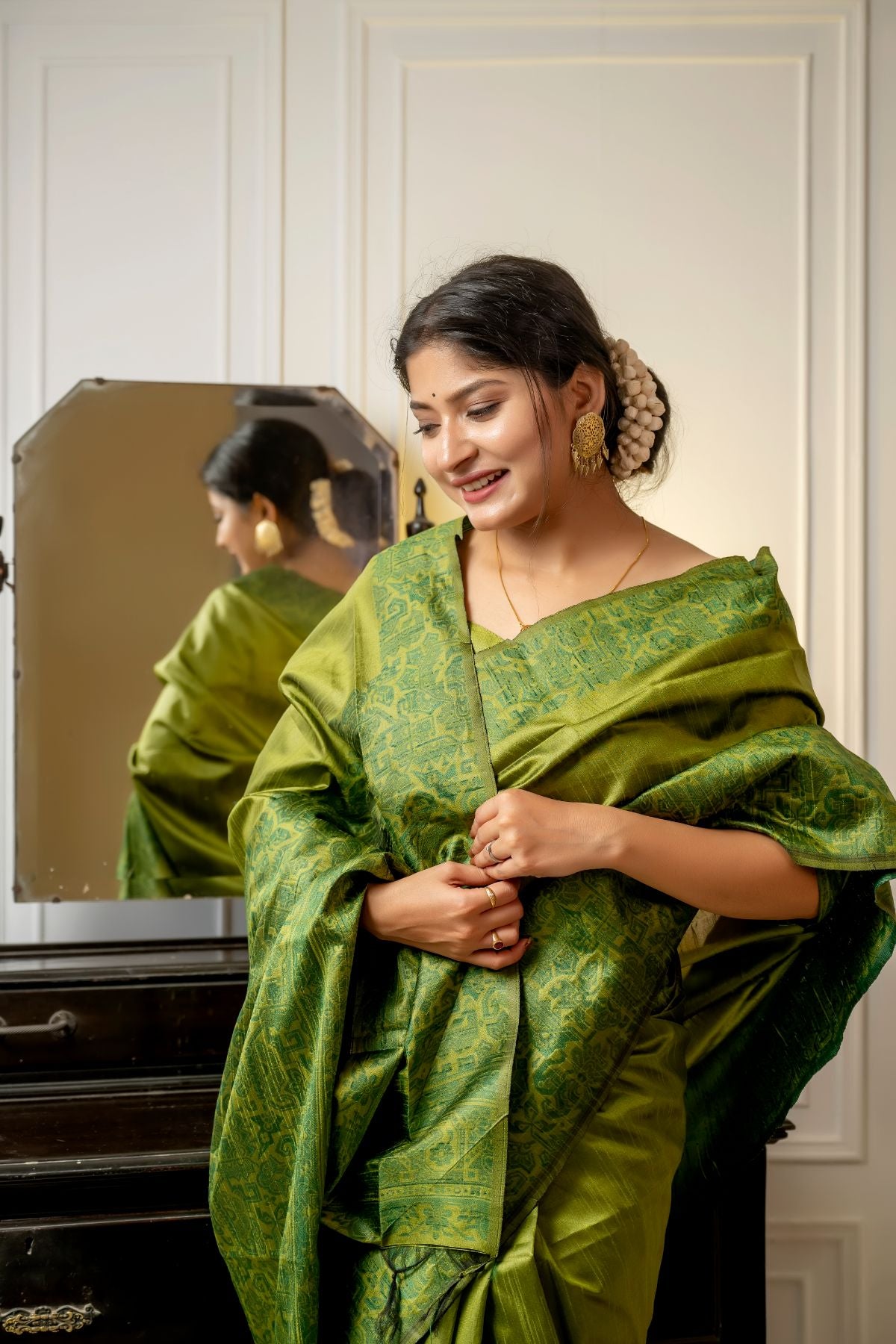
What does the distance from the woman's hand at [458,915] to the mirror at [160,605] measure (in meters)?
0.88

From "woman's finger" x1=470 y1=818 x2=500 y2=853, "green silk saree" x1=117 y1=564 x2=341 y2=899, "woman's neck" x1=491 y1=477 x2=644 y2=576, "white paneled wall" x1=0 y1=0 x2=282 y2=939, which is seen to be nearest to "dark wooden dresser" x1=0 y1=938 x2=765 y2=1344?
"green silk saree" x1=117 y1=564 x2=341 y2=899

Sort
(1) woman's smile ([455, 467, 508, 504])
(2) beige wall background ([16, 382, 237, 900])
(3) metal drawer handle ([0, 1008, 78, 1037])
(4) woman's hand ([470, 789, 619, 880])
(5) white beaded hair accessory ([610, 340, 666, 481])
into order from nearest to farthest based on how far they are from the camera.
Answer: (4) woman's hand ([470, 789, 619, 880]) < (1) woman's smile ([455, 467, 508, 504]) < (5) white beaded hair accessory ([610, 340, 666, 481]) < (3) metal drawer handle ([0, 1008, 78, 1037]) < (2) beige wall background ([16, 382, 237, 900])

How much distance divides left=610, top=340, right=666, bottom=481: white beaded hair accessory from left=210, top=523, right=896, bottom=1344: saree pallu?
17 cm

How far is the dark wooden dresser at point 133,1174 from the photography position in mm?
1467

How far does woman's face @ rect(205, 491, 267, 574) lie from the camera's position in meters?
2.09

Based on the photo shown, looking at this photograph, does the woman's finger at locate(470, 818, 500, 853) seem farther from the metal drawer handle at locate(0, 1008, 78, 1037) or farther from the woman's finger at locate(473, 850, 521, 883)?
the metal drawer handle at locate(0, 1008, 78, 1037)

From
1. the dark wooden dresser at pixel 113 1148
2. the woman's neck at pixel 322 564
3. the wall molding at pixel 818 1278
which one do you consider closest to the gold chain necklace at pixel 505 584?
the woman's neck at pixel 322 564

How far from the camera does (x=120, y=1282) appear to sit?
1486 millimetres

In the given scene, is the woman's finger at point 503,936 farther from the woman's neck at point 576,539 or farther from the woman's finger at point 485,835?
the woman's neck at point 576,539

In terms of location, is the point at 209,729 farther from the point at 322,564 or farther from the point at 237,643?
the point at 322,564

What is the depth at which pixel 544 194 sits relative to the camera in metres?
2.23

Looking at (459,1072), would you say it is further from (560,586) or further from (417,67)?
(417,67)

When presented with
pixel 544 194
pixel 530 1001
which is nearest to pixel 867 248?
pixel 544 194

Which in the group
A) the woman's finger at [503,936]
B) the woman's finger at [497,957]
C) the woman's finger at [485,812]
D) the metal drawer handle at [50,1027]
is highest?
the woman's finger at [485,812]
